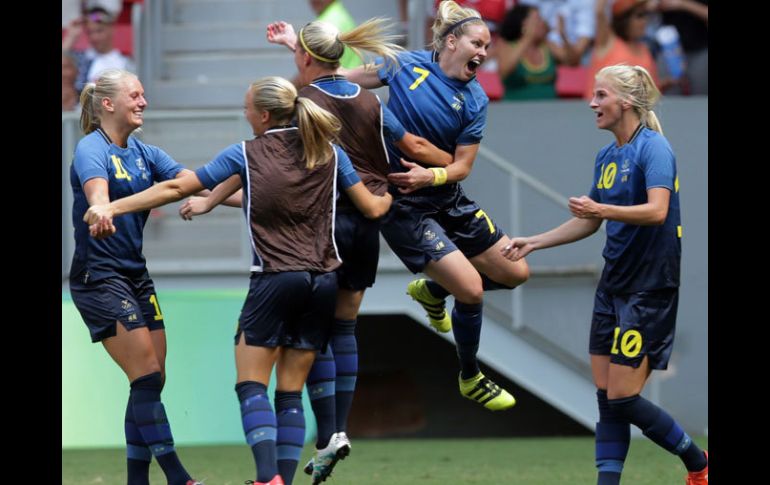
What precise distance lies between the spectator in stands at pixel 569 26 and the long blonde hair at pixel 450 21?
5.26 m

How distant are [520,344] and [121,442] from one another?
3403mm

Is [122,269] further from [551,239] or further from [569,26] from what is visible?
[569,26]

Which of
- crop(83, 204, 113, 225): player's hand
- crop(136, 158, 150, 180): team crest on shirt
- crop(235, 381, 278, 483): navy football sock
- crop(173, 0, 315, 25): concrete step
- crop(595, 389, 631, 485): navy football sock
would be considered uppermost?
crop(173, 0, 315, 25): concrete step

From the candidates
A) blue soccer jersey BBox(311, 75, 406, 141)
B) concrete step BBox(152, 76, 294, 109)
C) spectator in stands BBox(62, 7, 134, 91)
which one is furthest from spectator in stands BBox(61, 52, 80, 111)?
blue soccer jersey BBox(311, 75, 406, 141)

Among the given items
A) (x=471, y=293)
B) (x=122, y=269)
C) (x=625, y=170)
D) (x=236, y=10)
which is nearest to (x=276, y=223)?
(x=122, y=269)

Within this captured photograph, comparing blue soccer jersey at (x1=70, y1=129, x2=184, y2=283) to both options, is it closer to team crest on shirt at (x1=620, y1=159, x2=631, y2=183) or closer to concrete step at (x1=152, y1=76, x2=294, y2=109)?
team crest on shirt at (x1=620, y1=159, x2=631, y2=183)

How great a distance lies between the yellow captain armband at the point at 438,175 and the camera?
725cm

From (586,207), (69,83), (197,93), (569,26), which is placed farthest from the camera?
(197,93)

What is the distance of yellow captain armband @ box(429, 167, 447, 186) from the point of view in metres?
7.25

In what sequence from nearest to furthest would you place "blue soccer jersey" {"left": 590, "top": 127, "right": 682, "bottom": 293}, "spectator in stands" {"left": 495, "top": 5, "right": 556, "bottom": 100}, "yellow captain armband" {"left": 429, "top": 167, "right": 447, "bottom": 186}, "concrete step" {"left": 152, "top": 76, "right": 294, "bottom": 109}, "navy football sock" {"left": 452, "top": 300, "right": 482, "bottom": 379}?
"blue soccer jersey" {"left": 590, "top": 127, "right": 682, "bottom": 293} → "yellow captain armband" {"left": 429, "top": 167, "right": 447, "bottom": 186} → "navy football sock" {"left": 452, "top": 300, "right": 482, "bottom": 379} → "spectator in stands" {"left": 495, "top": 5, "right": 556, "bottom": 100} → "concrete step" {"left": 152, "top": 76, "right": 294, "bottom": 109}

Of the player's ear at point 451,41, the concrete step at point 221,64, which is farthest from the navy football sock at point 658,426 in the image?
the concrete step at point 221,64

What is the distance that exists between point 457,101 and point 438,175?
1.52 ft

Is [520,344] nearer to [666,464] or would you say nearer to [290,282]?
[666,464]

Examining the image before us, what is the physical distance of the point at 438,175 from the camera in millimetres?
7262
